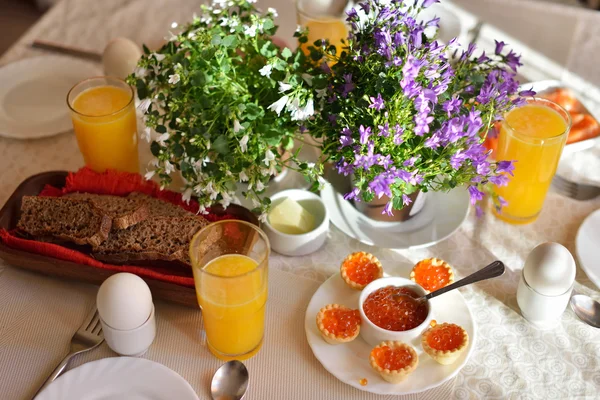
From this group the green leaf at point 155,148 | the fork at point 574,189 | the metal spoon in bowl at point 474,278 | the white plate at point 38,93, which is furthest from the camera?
the white plate at point 38,93

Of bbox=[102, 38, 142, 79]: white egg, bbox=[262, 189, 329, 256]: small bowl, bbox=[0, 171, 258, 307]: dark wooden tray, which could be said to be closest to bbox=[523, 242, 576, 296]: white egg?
bbox=[262, 189, 329, 256]: small bowl

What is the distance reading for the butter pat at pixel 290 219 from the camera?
4.01ft

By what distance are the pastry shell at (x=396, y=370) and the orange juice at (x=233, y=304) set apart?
0.67 feet

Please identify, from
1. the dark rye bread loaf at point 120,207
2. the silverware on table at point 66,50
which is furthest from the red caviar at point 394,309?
the silverware on table at point 66,50

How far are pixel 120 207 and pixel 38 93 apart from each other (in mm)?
564

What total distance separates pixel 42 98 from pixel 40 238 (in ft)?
1.80

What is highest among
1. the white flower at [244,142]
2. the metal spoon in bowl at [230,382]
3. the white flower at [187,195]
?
the white flower at [244,142]

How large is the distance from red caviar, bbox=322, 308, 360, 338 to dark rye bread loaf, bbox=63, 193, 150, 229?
39 cm

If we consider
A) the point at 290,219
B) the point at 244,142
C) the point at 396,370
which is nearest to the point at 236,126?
the point at 244,142

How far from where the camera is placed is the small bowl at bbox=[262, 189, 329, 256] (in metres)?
1.19

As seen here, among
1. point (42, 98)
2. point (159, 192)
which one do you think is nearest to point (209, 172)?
point (159, 192)

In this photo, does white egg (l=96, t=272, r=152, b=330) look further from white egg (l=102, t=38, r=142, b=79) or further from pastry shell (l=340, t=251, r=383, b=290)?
white egg (l=102, t=38, r=142, b=79)

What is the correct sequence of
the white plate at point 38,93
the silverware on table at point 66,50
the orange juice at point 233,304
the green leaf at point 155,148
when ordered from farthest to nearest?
the silverware on table at point 66,50 < the white plate at point 38,93 < the green leaf at point 155,148 < the orange juice at point 233,304

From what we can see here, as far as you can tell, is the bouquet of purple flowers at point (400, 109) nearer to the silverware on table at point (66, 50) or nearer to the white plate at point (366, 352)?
the white plate at point (366, 352)
